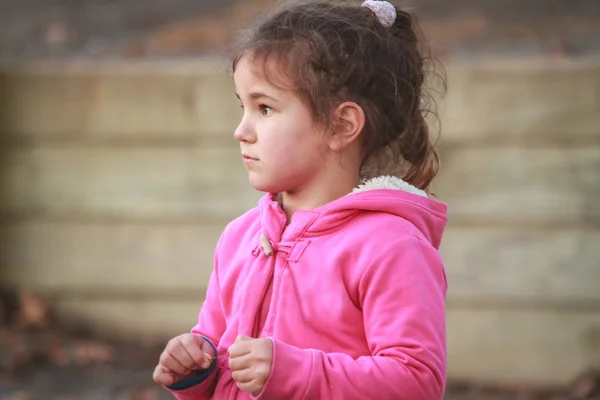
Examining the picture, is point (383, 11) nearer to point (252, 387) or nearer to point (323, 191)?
point (323, 191)

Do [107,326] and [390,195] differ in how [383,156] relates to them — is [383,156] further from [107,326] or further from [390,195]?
[107,326]

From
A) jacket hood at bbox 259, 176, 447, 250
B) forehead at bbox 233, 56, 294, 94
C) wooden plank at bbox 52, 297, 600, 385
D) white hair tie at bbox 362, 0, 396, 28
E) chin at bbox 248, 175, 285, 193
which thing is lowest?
wooden plank at bbox 52, 297, 600, 385

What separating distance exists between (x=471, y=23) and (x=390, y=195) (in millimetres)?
2862

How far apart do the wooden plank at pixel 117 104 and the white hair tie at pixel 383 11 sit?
2340 mm

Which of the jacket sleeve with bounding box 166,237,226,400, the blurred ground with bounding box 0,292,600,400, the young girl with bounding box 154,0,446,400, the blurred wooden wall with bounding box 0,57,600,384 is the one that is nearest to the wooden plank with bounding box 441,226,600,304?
the blurred wooden wall with bounding box 0,57,600,384

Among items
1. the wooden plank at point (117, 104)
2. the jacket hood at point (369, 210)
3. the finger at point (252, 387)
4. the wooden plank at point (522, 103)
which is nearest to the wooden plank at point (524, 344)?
the wooden plank at point (522, 103)

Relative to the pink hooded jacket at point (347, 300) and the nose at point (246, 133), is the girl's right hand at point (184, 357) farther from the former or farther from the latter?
the nose at point (246, 133)

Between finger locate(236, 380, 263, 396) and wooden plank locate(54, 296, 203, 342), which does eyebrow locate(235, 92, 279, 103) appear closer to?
finger locate(236, 380, 263, 396)

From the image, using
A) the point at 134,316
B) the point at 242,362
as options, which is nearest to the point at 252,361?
the point at 242,362

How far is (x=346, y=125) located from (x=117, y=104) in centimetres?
269

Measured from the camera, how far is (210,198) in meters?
4.41

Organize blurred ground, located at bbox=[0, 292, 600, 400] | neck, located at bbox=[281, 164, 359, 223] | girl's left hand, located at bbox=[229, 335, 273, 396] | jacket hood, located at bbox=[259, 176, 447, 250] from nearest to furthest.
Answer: girl's left hand, located at bbox=[229, 335, 273, 396]
jacket hood, located at bbox=[259, 176, 447, 250]
neck, located at bbox=[281, 164, 359, 223]
blurred ground, located at bbox=[0, 292, 600, 400]

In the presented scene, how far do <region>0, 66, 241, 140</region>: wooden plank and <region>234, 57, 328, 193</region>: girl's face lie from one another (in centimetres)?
241

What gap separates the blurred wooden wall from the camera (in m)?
4.14
